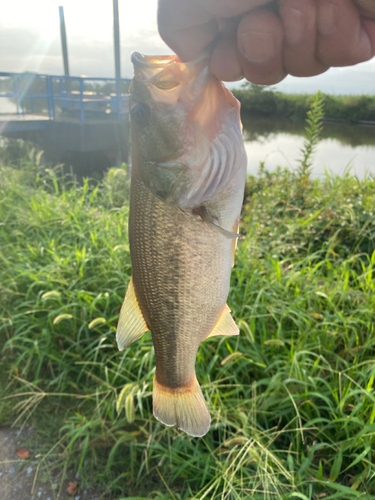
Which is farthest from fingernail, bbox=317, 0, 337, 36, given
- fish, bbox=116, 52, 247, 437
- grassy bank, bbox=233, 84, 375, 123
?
grassy bank, bbox=233, 84, 375, 123

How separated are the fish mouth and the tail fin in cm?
106

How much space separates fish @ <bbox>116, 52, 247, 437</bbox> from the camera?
105 cm

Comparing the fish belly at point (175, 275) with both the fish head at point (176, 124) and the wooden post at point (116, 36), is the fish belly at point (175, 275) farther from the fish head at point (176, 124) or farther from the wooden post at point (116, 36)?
the wooden post at point (116, 36)

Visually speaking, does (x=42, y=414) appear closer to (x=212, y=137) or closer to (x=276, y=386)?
(x=276, y=386)

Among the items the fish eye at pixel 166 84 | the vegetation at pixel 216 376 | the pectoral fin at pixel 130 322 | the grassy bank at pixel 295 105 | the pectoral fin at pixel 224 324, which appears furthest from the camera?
the grassy bank at pixel 295 105

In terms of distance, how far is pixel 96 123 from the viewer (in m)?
7.44

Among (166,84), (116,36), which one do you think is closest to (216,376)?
(166,84)

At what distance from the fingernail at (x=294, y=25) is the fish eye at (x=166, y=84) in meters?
0.33

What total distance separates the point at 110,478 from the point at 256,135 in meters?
5.83

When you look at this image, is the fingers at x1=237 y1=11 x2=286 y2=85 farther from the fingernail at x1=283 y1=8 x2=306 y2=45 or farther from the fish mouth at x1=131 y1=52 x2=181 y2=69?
the fish mouth at x1=131 y1=52 x2=181 y2=69

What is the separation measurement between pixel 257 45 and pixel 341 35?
237 millimetres

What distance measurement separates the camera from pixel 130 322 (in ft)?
3.99

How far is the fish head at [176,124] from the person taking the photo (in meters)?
1.04

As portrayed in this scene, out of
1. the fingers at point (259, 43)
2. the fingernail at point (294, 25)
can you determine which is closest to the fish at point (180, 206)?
the fingers at point (259, 43)
